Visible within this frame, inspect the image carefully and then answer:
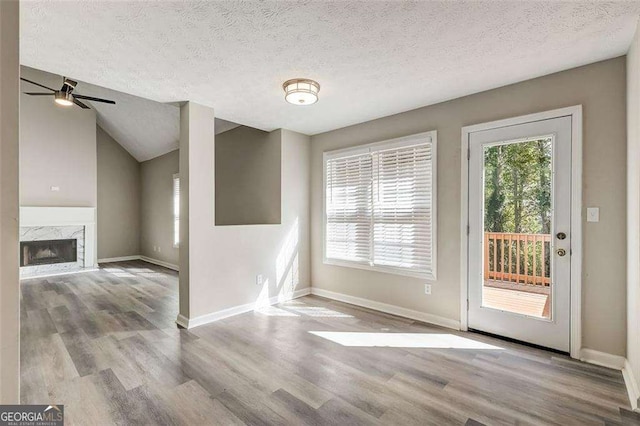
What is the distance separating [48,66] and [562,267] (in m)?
4.74

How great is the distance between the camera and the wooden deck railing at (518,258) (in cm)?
283

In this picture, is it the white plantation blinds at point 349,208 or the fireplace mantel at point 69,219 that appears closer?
the white plantation blinds at point 349,208

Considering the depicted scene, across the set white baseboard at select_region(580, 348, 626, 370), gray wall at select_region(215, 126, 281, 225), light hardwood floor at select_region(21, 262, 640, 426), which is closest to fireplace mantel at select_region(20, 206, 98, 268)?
gray wall at select_region(215, 126, 281, 225)

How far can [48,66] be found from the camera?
2.55 m

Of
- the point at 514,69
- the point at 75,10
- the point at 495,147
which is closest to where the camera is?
the point at 75,10

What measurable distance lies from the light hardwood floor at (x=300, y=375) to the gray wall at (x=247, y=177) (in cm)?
177

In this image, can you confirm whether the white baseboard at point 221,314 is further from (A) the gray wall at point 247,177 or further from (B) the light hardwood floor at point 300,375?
(A) the gray wall at point 247,177

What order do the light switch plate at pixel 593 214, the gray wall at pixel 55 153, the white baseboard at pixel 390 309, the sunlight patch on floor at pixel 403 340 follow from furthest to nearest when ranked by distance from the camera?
the gray wall at pixel 55 153, the white baseboard at pixel 390 309, the sunlight patch on floor at pixel 403 340, the light switch plate at pixel 593 214

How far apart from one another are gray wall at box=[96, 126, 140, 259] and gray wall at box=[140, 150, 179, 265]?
0.18 m

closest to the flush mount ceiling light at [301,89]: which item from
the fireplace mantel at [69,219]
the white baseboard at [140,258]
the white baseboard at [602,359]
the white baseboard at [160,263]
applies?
the white baseboard at [602,359]

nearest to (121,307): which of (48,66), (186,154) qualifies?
(186,154)

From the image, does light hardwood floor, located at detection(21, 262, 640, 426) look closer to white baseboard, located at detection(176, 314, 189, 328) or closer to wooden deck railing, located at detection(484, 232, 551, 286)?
white baseboard, located at detection(176, 314, 189, 328)

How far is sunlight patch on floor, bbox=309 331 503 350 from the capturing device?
2.95 metres

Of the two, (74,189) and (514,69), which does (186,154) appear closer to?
(514,69)
